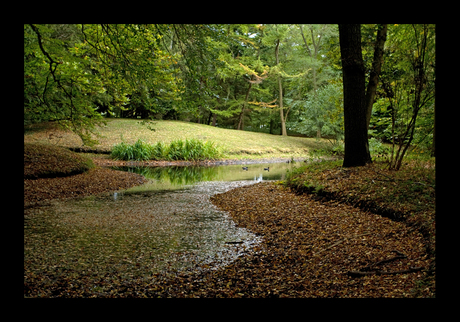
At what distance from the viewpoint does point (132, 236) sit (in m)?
4.96

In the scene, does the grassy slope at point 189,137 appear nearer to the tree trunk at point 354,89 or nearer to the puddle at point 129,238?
the puddle at point 129,238

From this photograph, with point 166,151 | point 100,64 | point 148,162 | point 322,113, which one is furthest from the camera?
point 322,113

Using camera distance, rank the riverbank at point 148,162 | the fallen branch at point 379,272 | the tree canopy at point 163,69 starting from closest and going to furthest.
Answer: the fallen branch at point 379,272
the tree canopy at point 163,69
the riverbank at point 148,162

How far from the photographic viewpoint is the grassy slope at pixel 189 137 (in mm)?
18672

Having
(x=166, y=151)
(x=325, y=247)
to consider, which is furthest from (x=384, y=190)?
(x=166, y=151)

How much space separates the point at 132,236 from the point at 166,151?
12846 millimetres

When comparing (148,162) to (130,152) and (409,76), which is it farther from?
(409,76)

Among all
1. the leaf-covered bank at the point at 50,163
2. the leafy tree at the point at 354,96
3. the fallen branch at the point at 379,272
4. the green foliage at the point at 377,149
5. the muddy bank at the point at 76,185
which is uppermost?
the leafy tree at the point at 354,96

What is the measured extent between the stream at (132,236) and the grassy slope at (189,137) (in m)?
11.5

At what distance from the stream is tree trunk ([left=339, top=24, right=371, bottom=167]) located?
3387mm

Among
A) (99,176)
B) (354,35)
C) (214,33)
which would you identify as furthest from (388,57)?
(99,176)

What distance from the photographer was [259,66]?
26703mm

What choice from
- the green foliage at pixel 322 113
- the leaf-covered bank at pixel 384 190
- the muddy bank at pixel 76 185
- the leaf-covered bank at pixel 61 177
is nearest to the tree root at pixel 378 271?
the leaf-covered bank at pixel 384 190

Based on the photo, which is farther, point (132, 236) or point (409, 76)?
point (409, 76)
